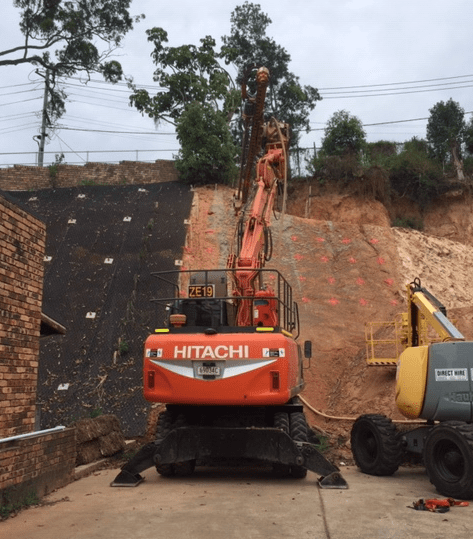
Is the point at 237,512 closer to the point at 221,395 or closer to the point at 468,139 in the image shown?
the point at 221,395

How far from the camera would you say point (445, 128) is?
39250 millimetres

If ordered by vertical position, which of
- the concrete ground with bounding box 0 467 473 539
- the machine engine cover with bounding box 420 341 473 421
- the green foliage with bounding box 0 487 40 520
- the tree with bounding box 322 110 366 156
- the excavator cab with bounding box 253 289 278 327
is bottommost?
the concrete ground with bounding box 0 467 473 539

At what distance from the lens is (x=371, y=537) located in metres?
6.27

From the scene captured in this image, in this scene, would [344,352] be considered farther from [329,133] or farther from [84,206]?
[329,133]

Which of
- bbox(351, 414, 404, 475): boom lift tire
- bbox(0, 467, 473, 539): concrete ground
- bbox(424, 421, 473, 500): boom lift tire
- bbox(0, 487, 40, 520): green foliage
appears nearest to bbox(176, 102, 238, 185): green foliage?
bbox(351, 414, 404, 475): boom lift tire

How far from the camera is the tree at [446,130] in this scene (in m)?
38.7

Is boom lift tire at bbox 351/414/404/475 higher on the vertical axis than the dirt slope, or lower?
lower

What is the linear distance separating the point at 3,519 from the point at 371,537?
4.04 meters

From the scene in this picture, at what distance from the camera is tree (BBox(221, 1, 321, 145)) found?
1676 inches

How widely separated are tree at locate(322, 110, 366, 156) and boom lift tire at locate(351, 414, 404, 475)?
2753 cm

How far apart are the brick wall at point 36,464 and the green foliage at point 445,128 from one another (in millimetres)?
35071

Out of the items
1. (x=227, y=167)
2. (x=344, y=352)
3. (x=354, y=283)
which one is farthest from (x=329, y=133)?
(x=344, y=352)

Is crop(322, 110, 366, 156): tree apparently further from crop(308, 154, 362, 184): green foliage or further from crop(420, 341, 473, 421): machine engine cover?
crop(420, 341, 473, 421): machine engine cover

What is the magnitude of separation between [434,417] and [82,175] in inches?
1075
